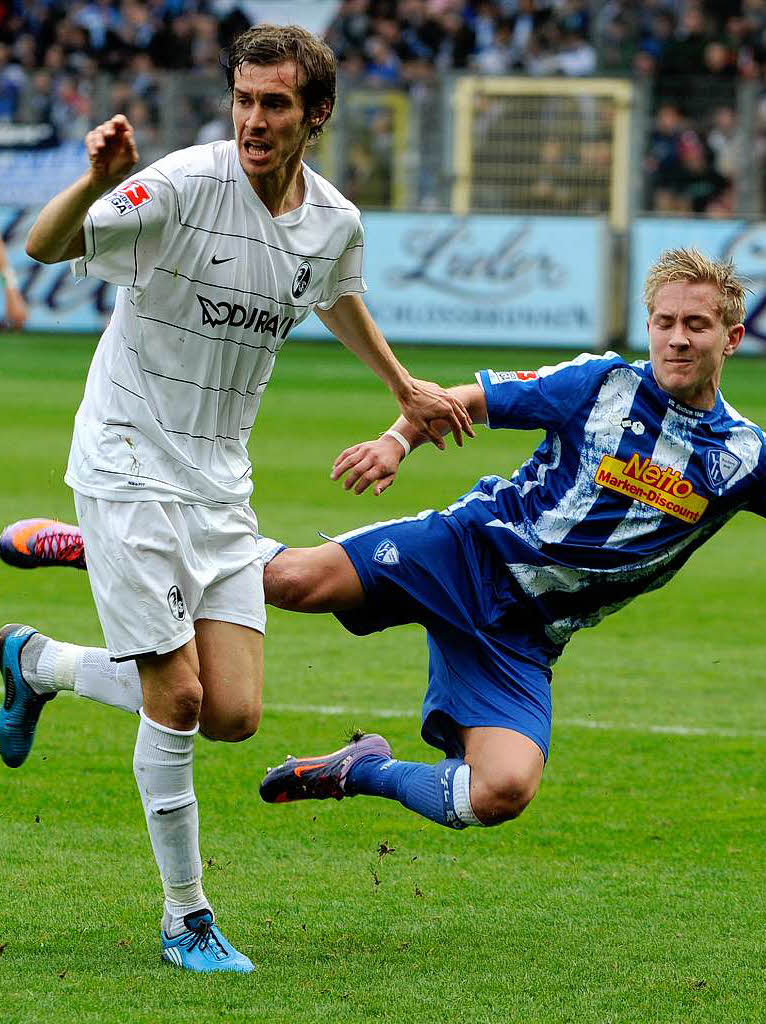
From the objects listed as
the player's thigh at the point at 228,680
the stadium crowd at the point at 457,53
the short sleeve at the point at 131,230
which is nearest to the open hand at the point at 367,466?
the player's thigh at the point at 228,680

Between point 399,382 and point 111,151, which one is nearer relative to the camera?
point 111,151

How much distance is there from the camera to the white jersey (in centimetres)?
397

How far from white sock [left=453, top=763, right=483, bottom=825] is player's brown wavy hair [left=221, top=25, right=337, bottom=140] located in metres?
1.78

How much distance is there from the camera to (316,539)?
9.59 metres

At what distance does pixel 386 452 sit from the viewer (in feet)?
14.6

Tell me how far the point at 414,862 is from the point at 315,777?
44 cm

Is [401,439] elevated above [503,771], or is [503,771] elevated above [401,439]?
[401,439]

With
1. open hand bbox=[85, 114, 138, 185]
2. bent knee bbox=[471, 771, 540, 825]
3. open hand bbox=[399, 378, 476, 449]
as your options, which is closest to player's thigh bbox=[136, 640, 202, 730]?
bent knee bbox=[471, 771, 540, 825]

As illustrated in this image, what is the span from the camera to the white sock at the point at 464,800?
4.39 m

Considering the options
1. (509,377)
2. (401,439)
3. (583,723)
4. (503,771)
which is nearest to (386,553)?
(401,439)

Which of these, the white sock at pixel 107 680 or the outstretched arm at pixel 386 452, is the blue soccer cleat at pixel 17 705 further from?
the outstretched arm at pixel 386 452

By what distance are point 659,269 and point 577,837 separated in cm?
184

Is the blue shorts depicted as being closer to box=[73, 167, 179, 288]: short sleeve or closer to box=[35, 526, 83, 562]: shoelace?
box=[35, 526, 83, 562]: shoelace

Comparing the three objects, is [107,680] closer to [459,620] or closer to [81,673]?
[81,673]
